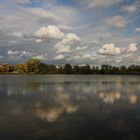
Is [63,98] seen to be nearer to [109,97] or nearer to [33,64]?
[109,97]

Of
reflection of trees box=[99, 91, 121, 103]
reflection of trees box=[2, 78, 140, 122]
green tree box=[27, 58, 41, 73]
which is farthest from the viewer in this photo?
green tree box=[27, 58, 41, 73]

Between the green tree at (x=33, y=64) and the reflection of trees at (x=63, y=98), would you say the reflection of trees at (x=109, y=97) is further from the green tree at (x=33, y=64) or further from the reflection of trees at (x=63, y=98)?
the green tree at (x=33, y=64)

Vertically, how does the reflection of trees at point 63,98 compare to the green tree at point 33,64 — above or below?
below

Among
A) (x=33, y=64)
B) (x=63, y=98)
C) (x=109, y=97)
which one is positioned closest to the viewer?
(x=63, y=98)

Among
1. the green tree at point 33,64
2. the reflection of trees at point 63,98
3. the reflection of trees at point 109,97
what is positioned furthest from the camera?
the green tree at point 33,64

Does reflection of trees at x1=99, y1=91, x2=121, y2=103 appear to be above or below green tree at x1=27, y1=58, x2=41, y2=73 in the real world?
below

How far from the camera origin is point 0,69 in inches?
6998

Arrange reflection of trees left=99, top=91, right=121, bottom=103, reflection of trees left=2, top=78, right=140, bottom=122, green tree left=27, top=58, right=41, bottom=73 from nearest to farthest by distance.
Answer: reflection of trees left=2, top=78, right=140, bottom=122 < reflection of trees left=99, top=91, right=121, bottom=103 < green tree left=27, top=58, right=41, bottom=73

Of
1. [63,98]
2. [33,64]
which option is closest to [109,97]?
[63,98]

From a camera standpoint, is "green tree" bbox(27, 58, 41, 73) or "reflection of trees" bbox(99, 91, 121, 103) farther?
"green tree" bbox(27, 58, 41, 73)

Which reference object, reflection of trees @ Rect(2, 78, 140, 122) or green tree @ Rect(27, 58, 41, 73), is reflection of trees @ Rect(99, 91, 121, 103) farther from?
green tree @ Rect(27, 58, 41, 73)

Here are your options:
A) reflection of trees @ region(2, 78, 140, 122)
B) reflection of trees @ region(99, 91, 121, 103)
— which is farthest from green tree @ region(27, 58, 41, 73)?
reflection of trees @ region(99, 91, 121, 103)

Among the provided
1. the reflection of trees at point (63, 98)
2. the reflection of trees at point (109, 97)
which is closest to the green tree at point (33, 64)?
the reflection of trees at point (63, 98)

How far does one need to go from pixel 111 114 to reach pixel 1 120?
346 inches
